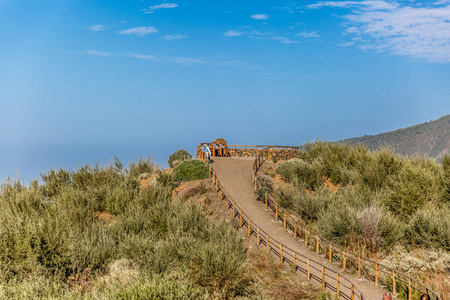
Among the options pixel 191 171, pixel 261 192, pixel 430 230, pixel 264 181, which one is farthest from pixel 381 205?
pixel 191 171

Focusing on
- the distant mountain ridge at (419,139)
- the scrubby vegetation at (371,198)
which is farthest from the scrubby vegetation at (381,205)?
the distant mountain ridge at (419,139)

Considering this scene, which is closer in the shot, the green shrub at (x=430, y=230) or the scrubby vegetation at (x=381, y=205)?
the scrubby vegetation at (x=381, y=205)

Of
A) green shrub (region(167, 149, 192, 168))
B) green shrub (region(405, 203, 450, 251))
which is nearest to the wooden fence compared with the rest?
green shrub (region(167, 149, 192, 168))

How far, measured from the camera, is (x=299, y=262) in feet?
51.7

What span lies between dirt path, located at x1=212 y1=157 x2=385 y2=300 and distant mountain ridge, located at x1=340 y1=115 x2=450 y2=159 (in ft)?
297

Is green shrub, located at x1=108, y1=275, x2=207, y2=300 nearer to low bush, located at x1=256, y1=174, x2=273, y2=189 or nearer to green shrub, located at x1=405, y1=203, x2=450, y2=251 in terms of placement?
green shrub, located at x1=405, y1=203, x2=450, y2=251

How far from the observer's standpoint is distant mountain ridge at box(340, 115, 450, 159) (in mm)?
114500

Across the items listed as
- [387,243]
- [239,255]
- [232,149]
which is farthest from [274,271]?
[232,149]

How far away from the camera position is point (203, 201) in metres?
22.8

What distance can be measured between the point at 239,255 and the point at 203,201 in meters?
9.52

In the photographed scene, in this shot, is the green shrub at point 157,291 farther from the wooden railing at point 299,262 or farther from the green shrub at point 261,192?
the green shrub at point 261,192

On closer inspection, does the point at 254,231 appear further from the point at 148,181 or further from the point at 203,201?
the point at 148,181

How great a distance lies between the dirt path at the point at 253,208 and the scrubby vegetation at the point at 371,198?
1.37m

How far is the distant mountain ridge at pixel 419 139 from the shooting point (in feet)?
376
